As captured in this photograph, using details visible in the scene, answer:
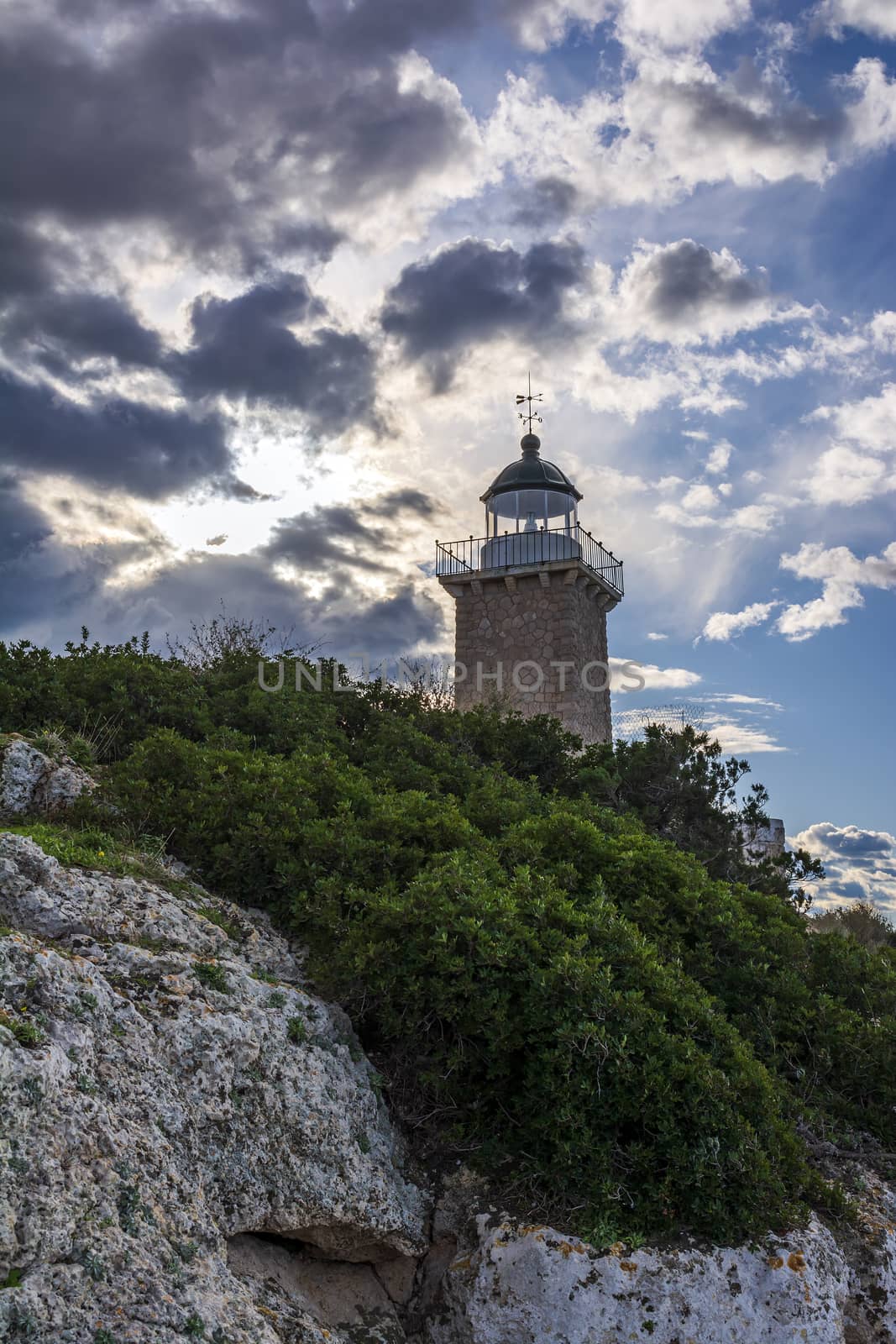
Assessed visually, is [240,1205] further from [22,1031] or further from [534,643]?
[534,643]

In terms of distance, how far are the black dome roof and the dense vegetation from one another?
49.3 ft

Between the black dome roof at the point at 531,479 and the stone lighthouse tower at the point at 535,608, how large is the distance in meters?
0.02

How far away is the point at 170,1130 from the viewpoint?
3.29 metres

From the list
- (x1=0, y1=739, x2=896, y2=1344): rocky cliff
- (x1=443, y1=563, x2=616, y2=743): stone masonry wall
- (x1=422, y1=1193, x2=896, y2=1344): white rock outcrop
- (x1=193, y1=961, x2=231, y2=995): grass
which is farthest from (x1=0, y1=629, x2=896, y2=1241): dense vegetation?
(x1=443, y1=563, x2=616, y2=743): stone masonry wall

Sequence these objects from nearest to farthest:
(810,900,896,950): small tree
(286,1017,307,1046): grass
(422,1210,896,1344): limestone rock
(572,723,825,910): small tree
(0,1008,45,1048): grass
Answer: (0,1008,45,1048): grass → (422,1210,896,1344): limestone rock → (286,1017,307,1046): grass → (572,723,825,910): small tree → (810,900,896,950): small tree

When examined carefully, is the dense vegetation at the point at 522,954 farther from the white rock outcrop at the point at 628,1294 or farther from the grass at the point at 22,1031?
the grass at the point at 22,1031

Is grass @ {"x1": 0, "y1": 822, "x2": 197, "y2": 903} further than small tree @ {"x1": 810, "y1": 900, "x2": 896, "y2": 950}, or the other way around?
small tree @ {"x1": 810, "y1": 900, "x2": 896, "y2": 950}

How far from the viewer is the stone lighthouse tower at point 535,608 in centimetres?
2103

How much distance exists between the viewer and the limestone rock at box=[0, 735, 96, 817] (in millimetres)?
5750

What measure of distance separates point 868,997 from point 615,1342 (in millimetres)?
3351

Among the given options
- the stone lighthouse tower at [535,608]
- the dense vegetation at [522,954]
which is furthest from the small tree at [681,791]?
the stone lighthouse tower at [535,608]

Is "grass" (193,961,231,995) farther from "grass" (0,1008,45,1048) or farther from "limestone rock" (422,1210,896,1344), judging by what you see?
"limestone rock" (422,1210,896,1344)

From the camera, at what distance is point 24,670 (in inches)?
325

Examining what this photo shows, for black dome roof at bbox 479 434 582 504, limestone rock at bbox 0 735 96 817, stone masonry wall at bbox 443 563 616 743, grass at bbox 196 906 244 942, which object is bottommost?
grass at bbox 196 906 244 942
